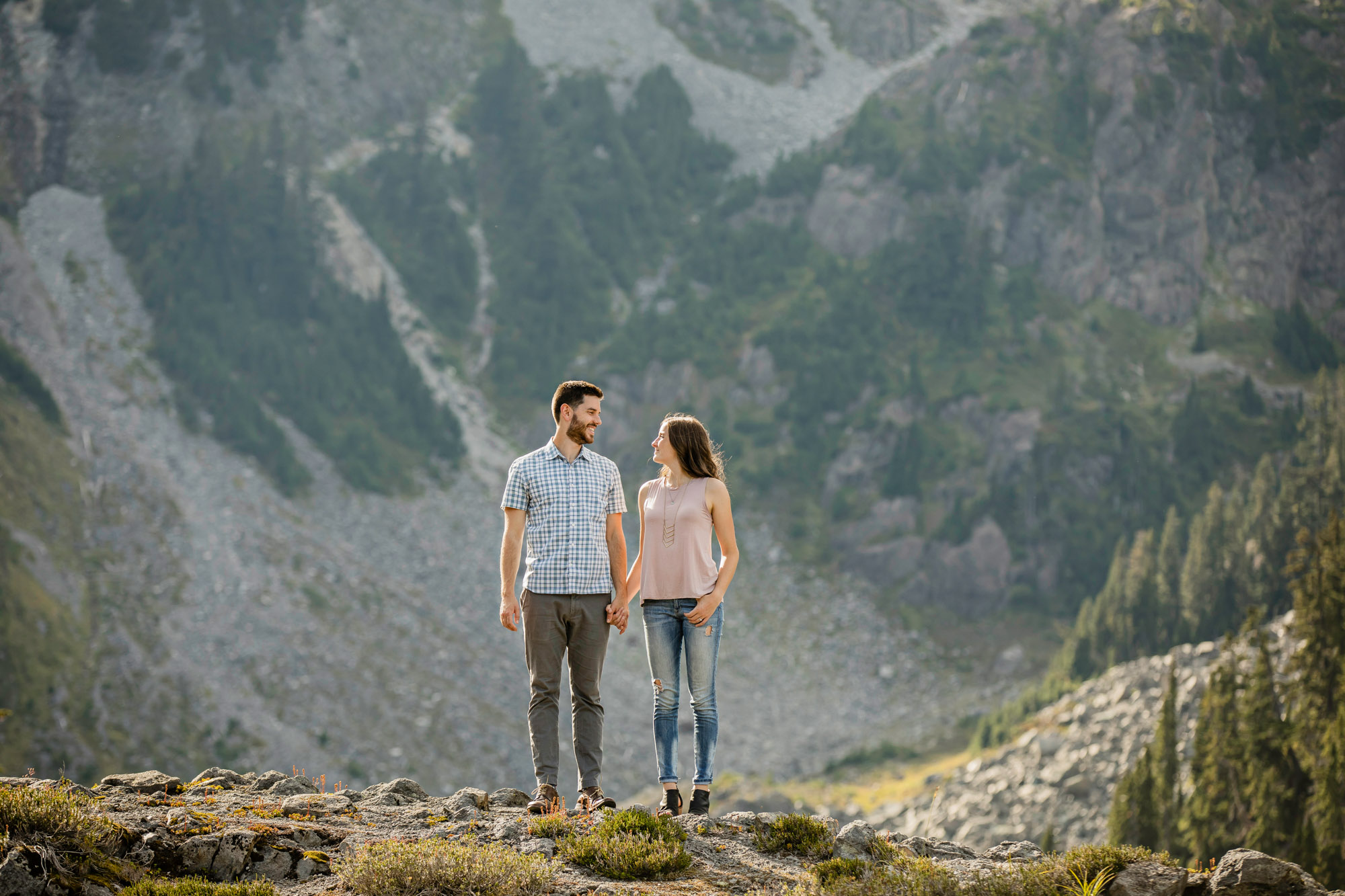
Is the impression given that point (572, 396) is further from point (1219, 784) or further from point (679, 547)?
point (1219, 784)

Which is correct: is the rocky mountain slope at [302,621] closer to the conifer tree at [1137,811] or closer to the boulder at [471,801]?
the conifer tree at [1137,811]

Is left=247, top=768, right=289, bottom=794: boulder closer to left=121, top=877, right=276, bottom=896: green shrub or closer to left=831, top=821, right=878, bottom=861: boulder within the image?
left=121, top=877, right=276, bottom=896: green shrub

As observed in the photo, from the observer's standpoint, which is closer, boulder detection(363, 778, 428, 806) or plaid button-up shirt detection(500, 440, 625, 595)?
plaid button-up shirt detection(500, 440, 625, 595)

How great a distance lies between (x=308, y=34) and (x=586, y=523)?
100022 mm

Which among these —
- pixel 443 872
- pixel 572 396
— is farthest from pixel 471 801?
pixel 572 396

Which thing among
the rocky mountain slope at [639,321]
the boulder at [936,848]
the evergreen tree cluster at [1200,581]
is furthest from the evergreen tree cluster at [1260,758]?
the boulder at [936,848]

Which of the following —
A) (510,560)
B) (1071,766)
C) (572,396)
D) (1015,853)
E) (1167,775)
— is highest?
(572,396)

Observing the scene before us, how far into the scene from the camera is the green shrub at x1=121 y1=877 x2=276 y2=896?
24.8ft

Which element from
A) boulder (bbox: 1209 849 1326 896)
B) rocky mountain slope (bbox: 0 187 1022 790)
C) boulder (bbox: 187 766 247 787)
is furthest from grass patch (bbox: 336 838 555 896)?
rocky mountain slope (bbox: 0 187 1022 790)

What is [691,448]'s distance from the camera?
8859 mm

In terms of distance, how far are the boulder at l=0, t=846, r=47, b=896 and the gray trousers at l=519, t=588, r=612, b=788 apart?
3814 mm

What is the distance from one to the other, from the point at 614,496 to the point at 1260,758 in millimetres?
34376

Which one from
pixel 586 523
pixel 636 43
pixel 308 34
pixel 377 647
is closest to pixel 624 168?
pixel 636 43

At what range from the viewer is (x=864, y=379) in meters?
87.2
